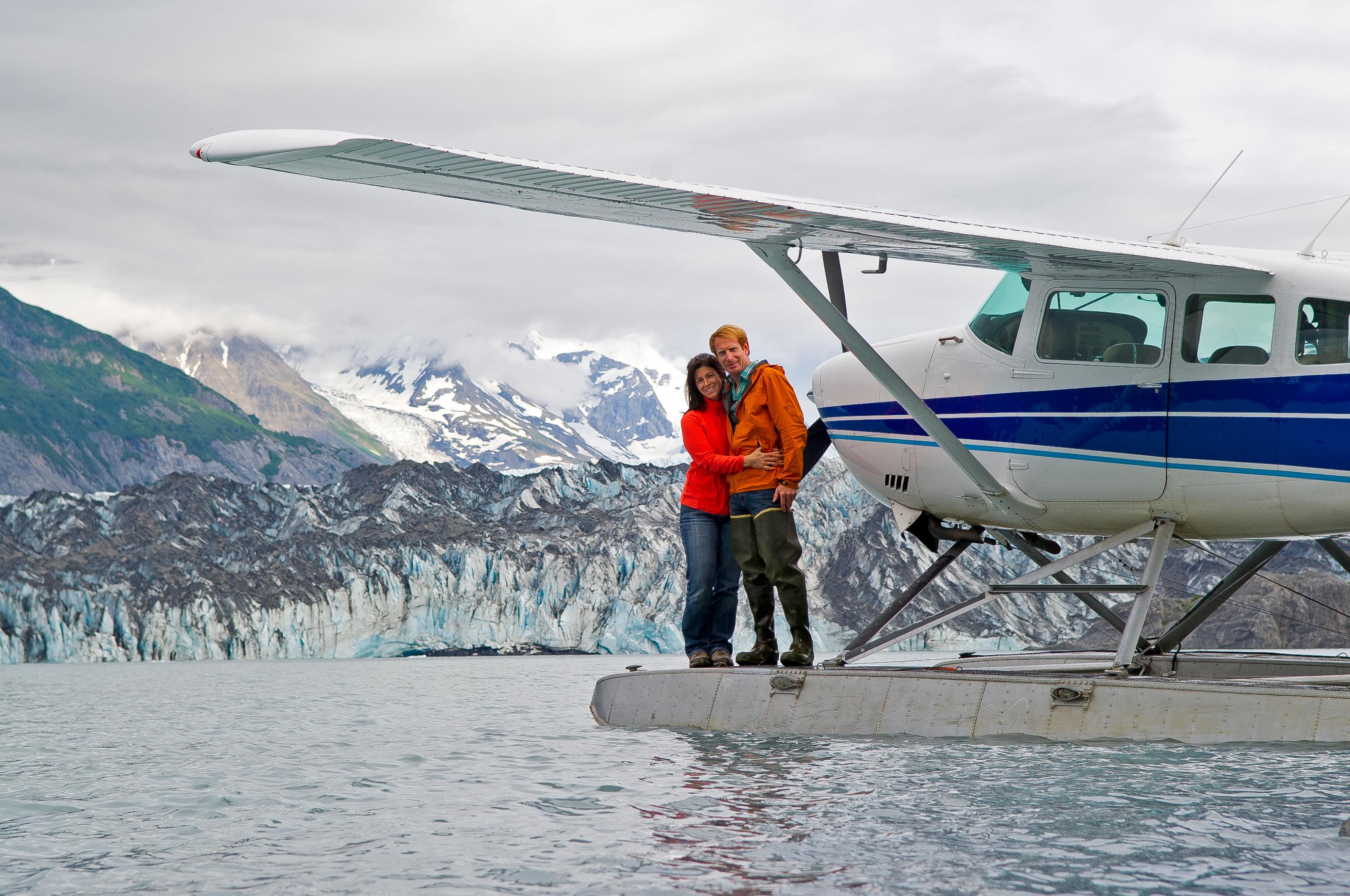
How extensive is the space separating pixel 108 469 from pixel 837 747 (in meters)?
206

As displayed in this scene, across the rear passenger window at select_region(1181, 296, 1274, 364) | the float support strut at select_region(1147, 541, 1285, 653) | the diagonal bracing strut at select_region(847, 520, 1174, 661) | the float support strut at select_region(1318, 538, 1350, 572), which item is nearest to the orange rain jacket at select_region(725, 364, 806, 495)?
the diagonal bracing strut at select_region(847, 520, 1174, 661)

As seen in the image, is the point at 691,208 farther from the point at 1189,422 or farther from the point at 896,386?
the point at 1189,422

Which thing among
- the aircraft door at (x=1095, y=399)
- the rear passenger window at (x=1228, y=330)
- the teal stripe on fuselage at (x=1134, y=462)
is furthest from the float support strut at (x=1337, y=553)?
the rear passenger window at (x=1228, y=330)

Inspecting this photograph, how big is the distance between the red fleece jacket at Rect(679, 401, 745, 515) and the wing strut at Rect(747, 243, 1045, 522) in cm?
89

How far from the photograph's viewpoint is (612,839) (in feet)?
11.5

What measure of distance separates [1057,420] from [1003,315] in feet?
2.56

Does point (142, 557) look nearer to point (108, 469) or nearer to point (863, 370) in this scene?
point (863, 370)

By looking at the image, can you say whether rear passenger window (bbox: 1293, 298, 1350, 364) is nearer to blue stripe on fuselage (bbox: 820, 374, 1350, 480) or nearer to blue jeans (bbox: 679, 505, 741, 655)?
blue stripe on fuselage (bbox: 820, 374, 1350, 480)

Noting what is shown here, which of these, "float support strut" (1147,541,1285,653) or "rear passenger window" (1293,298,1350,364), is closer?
"rear passenger window" (1293,298,1350,364)

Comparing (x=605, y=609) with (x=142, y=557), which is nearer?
(x=605, y=609)

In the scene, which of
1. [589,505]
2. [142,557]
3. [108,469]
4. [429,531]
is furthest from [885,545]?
[108,469]

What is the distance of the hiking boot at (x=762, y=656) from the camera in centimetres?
736

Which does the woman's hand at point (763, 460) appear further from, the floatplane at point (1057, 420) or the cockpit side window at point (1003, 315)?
the cockpit side window at point (1003, 315)

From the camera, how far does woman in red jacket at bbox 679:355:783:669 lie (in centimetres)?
694
